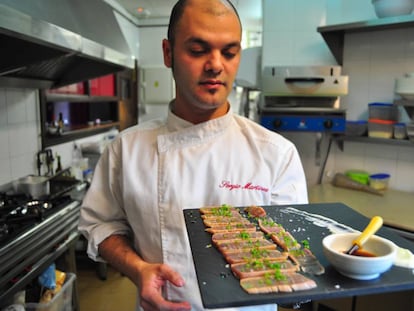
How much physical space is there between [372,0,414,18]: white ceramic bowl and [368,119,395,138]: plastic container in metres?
0.70

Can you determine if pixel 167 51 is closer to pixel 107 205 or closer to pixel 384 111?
pixel 107 205

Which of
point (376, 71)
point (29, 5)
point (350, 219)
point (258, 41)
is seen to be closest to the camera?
point (350, 219)

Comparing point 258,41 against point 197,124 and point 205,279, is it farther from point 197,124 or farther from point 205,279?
point 205,279

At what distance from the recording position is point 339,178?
270 cm

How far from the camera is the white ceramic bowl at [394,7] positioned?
221 centimetres

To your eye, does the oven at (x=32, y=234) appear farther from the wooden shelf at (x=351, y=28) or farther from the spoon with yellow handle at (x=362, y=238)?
the wooden shelf at (x=351, y=28)

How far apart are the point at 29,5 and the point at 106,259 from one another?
123cm

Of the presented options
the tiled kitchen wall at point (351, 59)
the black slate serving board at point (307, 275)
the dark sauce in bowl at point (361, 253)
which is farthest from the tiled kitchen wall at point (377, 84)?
the dark sauce in bowl at point (361, 253)

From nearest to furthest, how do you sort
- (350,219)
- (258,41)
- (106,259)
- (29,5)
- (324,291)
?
(324,291) < (350,219) < (106,259) < (29,5) < (258,41)

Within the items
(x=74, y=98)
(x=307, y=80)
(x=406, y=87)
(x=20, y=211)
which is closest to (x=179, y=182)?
(x=20, y=211)

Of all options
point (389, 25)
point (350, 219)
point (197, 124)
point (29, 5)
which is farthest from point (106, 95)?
point (350, 219)

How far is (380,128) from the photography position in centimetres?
254

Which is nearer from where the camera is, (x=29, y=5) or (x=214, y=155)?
(x=214, y=155)

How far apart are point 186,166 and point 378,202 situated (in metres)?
1.71
